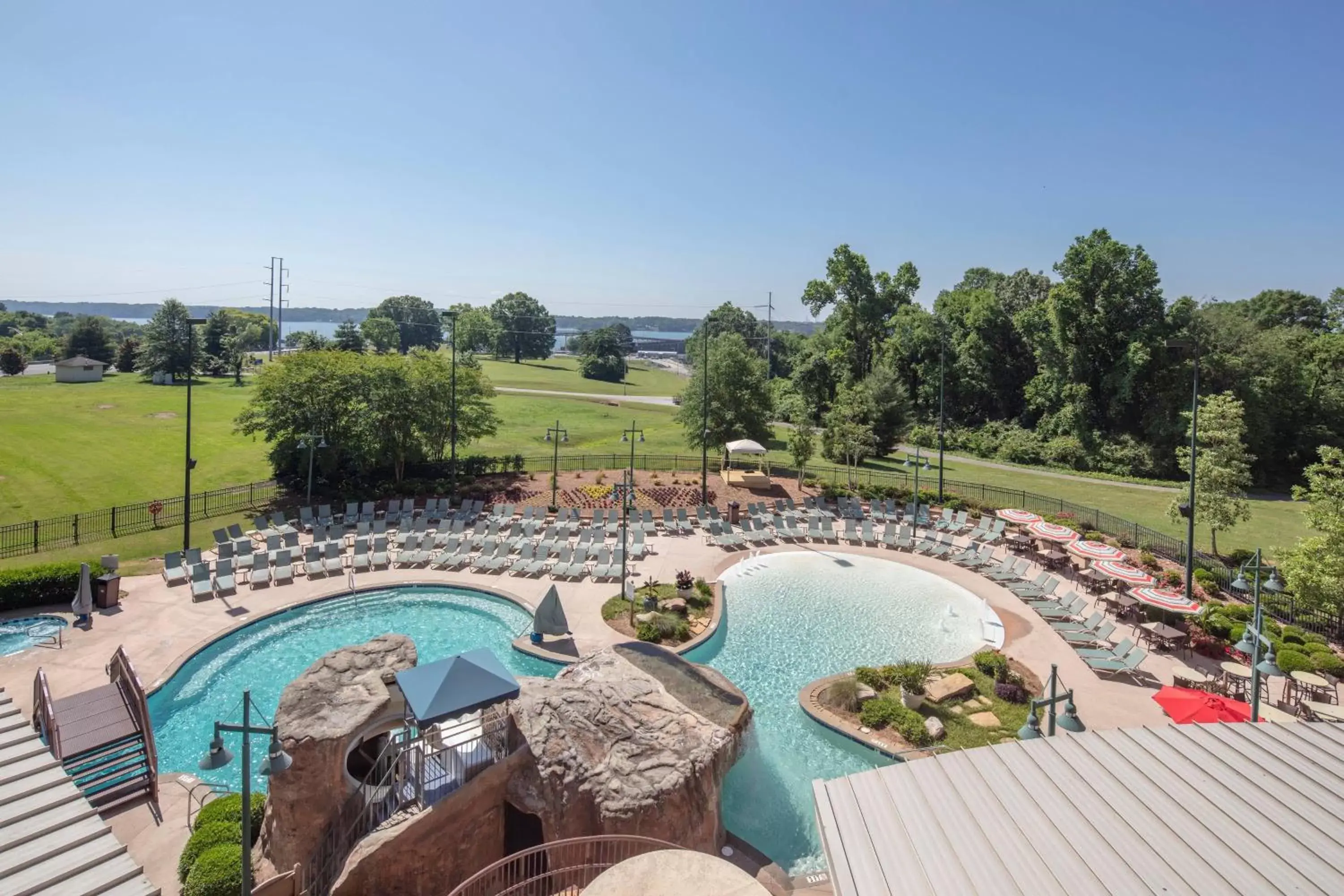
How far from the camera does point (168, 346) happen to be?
5991 centimetres

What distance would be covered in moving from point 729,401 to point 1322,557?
2462 centimetres

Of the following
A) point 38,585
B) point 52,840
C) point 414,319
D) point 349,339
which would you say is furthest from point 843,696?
point 414,319

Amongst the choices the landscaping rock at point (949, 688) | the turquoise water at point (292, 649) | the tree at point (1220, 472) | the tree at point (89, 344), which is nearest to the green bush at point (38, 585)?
the turquoise water at point (292, 649)

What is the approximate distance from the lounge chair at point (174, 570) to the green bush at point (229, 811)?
36.4ft

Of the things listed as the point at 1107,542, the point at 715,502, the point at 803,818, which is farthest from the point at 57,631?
the point at 1107,542

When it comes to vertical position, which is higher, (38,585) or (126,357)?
(126,357)

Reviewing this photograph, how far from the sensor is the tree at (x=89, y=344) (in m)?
69.1

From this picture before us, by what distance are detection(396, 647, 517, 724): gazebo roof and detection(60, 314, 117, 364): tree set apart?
269ft

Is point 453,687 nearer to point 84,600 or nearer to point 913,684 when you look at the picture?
point 913,684

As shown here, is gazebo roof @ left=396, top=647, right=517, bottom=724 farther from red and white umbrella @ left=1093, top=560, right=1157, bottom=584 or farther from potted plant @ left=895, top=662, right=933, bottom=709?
red and white umbrella @ left=1093, top=560, right=1157, bottom=584

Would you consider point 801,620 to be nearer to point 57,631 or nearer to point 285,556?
point 285,556

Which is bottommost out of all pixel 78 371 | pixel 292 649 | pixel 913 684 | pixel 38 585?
pixel 292 649

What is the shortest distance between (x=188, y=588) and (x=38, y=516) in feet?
35.4

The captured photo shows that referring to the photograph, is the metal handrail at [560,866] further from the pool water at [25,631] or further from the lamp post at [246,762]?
the pool water at [25,631]
